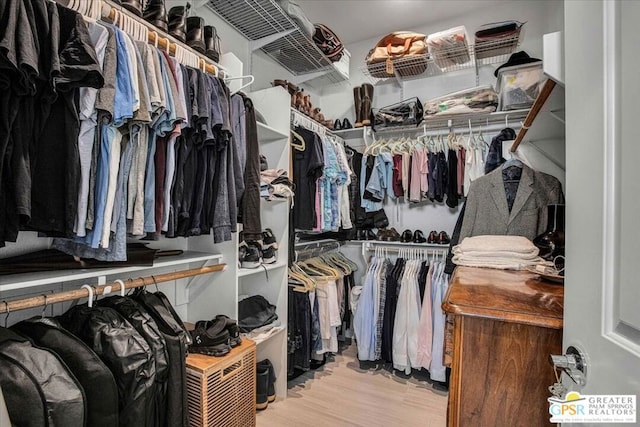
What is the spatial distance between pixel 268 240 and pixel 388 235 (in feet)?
4.12

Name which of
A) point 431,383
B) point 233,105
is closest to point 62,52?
point 233,105

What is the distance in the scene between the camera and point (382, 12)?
2822 millimetres

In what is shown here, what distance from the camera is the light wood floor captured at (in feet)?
6.24

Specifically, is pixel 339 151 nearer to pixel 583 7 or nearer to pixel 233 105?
pixel 233 105

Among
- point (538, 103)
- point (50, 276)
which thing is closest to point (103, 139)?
point (50, 276)

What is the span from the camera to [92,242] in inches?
41.3

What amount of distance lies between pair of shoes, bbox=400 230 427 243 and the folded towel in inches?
58.4

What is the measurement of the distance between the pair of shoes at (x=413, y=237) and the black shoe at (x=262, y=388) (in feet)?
5.14

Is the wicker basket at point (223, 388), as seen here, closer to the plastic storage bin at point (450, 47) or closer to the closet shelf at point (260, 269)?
the closet shelf at point (260, 269)

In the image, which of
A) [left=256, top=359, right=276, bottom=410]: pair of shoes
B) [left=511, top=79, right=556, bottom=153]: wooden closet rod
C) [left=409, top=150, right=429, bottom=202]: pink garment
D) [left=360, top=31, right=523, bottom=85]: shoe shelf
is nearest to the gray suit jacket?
[left=511, top=79, right=556, bottom=153]: wooden closet rod

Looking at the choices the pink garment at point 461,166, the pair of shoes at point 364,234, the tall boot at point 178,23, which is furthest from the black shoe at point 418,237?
the tall boot at point 178,23

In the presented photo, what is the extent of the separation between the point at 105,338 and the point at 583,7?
5.30 ft

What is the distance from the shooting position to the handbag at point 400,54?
2668 millimetres

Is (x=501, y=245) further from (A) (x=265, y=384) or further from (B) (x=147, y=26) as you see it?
(B) (x=147, y=26)
